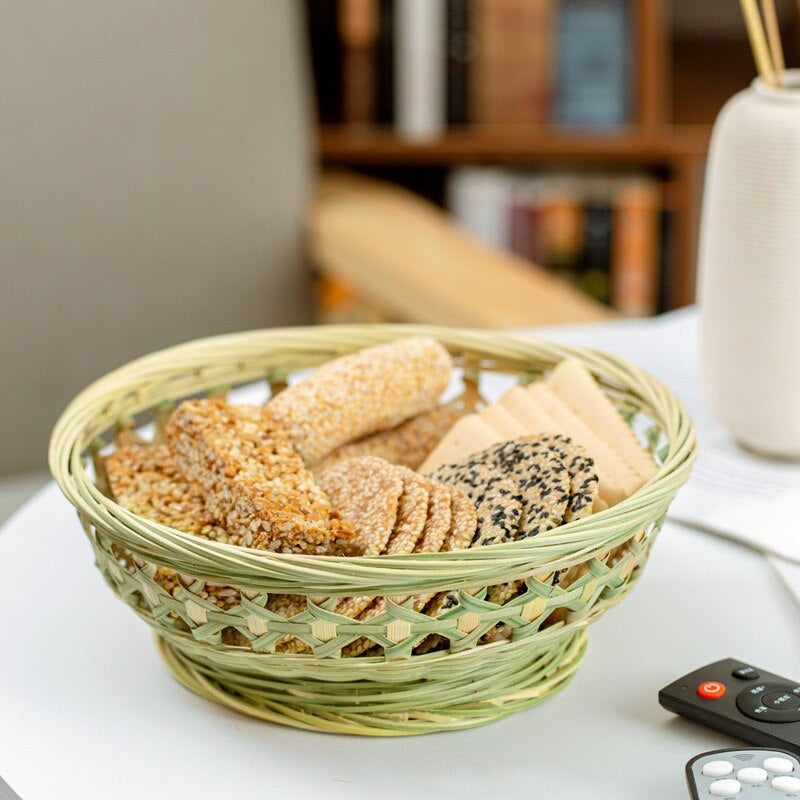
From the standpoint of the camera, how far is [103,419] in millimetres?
779

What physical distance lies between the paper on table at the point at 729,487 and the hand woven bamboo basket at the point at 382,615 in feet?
0.47

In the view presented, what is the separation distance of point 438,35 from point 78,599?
1760mm

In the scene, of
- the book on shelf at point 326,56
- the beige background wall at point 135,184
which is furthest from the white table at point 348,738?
the book on shelf at point 326,56

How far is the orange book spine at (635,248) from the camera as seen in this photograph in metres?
2.37

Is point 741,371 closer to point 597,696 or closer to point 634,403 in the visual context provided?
point 634,403

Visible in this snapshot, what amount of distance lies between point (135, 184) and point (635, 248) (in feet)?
3.91

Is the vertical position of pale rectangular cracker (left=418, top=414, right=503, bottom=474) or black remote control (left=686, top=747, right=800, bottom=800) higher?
pale rectangular cracker (left=418, top=414, right=503, bottom=474)

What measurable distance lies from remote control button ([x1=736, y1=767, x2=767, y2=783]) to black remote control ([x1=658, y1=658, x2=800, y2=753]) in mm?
41

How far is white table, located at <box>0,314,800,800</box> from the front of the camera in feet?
1.84

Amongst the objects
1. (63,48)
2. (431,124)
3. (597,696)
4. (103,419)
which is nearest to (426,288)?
(63,48)

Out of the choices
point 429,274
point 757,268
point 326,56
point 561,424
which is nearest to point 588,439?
point 561,424

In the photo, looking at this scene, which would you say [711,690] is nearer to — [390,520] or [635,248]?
[390,520]

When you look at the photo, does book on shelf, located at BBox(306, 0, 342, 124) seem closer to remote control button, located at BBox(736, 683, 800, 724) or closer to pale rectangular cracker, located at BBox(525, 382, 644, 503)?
pale rectangular cracker, located at BBox(525, 382, 644, 503)

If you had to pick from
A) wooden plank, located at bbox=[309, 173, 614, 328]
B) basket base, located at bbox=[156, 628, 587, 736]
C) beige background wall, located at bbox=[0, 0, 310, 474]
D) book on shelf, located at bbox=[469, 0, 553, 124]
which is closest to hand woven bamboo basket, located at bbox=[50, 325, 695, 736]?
basket base, located at bbox=[156, 628, 587, 736]
